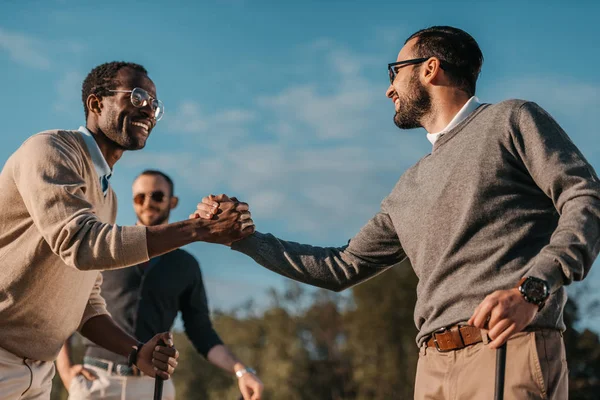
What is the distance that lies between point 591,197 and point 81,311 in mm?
3031

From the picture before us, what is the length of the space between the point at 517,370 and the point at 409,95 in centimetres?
184

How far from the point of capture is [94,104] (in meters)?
5.59

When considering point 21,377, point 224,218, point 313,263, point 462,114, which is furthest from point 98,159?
point 462,114

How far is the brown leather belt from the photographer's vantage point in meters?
3.99

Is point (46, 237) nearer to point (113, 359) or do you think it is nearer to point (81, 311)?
point (81, 311)

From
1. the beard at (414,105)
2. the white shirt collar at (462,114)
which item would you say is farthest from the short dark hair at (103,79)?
the white shirt collar at (462,114)

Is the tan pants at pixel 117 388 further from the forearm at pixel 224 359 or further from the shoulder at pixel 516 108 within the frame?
the shoulder at pixel 516 108

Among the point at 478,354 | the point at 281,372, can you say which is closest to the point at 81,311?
the point at 478,354

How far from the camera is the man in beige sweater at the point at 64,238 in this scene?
4.31 meters

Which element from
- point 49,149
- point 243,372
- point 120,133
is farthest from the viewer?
point 243,372

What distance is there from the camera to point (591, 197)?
381cm

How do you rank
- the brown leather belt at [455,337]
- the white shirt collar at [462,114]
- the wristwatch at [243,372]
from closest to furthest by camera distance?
the brown leather belt at [455,337], the white shirt collar at [462,114], the wristwatch at [243,372]

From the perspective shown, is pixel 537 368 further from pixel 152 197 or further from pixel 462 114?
pixel 152 197

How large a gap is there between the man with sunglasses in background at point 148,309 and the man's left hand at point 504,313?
3477mm
